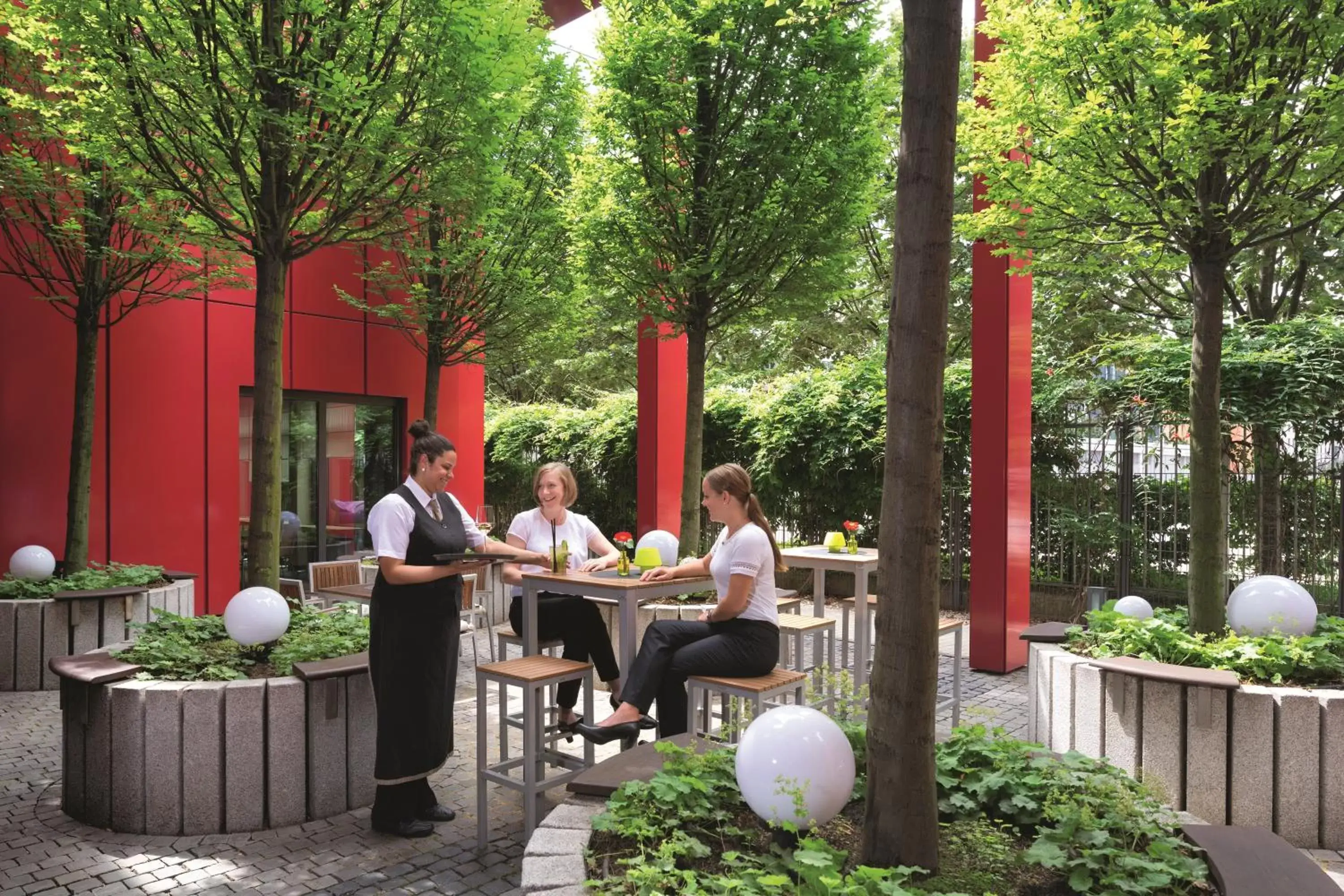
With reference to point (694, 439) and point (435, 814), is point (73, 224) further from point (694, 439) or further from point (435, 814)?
point (435, 814)

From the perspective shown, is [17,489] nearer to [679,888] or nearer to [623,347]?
[679,888]

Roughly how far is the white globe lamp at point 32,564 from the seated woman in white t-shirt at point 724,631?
596 centimetres

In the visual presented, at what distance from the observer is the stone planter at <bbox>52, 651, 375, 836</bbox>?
4.60 meters

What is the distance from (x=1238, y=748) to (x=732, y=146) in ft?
17.8

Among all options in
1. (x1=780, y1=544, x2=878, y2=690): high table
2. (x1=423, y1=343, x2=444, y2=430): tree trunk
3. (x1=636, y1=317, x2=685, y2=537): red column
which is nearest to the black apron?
(x1=780, y1=544, x2=878, y2=690): high table

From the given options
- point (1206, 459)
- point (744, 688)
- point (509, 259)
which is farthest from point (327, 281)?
point (1206, 459)

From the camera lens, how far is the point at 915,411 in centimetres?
261

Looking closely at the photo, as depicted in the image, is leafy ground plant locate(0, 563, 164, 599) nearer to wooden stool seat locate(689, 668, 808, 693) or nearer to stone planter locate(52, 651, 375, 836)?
stone planter locate(52, 651, 375, 836)

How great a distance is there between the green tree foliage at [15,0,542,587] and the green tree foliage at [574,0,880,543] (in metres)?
1.87

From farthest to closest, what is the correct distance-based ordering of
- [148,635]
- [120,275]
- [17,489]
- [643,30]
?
[17,489] → [120,275] → [643,30] → [148,635]

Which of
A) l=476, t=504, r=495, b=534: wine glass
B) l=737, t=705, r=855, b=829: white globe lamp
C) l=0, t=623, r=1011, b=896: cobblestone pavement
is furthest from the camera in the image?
l=476, t=504, r=495, b=534: wine glass

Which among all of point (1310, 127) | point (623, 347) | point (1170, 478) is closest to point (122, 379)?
point (1310, 127)

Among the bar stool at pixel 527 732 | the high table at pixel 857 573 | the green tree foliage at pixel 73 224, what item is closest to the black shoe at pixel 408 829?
the bar stool at pixel 527 732

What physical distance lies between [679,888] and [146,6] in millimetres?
5346
